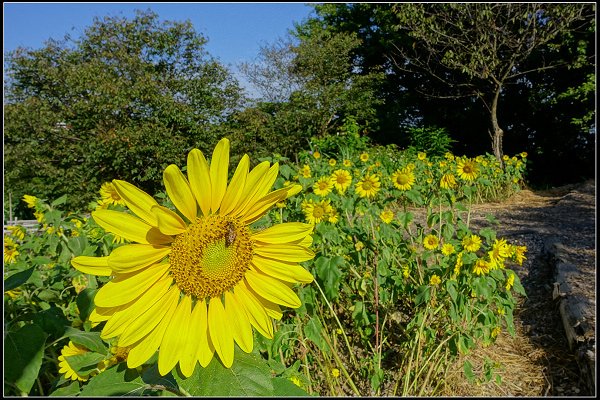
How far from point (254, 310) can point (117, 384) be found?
0.16 m

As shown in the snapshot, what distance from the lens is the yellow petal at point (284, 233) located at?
496 millimetres

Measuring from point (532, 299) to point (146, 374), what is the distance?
2.94 m

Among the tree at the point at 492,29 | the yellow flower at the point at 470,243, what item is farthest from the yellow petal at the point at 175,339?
the tree at the point at 492,29

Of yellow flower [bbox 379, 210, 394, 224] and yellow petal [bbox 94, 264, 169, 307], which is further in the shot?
yellow flower [bbox 379, 210, 394, 224]

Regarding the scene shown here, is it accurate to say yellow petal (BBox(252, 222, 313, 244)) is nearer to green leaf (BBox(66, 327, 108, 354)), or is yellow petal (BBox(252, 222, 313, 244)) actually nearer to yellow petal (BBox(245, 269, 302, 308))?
yellow petal (BBox(245, 269, 302, 308))

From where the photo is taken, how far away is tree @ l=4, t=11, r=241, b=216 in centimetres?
783

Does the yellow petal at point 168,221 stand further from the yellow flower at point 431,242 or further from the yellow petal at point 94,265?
the yellow flower at point 431,242

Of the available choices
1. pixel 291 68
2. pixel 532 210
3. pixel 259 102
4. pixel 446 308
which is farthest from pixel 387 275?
pixel 291 68

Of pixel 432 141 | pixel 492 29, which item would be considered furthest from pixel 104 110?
pixel 492 29

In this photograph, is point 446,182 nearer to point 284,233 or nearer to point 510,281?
point 510,281

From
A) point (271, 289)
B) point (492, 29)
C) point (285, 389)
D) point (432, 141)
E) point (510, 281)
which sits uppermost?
point (492, 29)

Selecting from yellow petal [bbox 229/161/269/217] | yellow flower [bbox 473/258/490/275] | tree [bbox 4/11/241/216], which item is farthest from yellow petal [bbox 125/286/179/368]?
tree [bbox 4/11/241/216]

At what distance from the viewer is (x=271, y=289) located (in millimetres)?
506

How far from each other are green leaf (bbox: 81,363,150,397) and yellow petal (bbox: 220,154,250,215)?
197 millimetres
